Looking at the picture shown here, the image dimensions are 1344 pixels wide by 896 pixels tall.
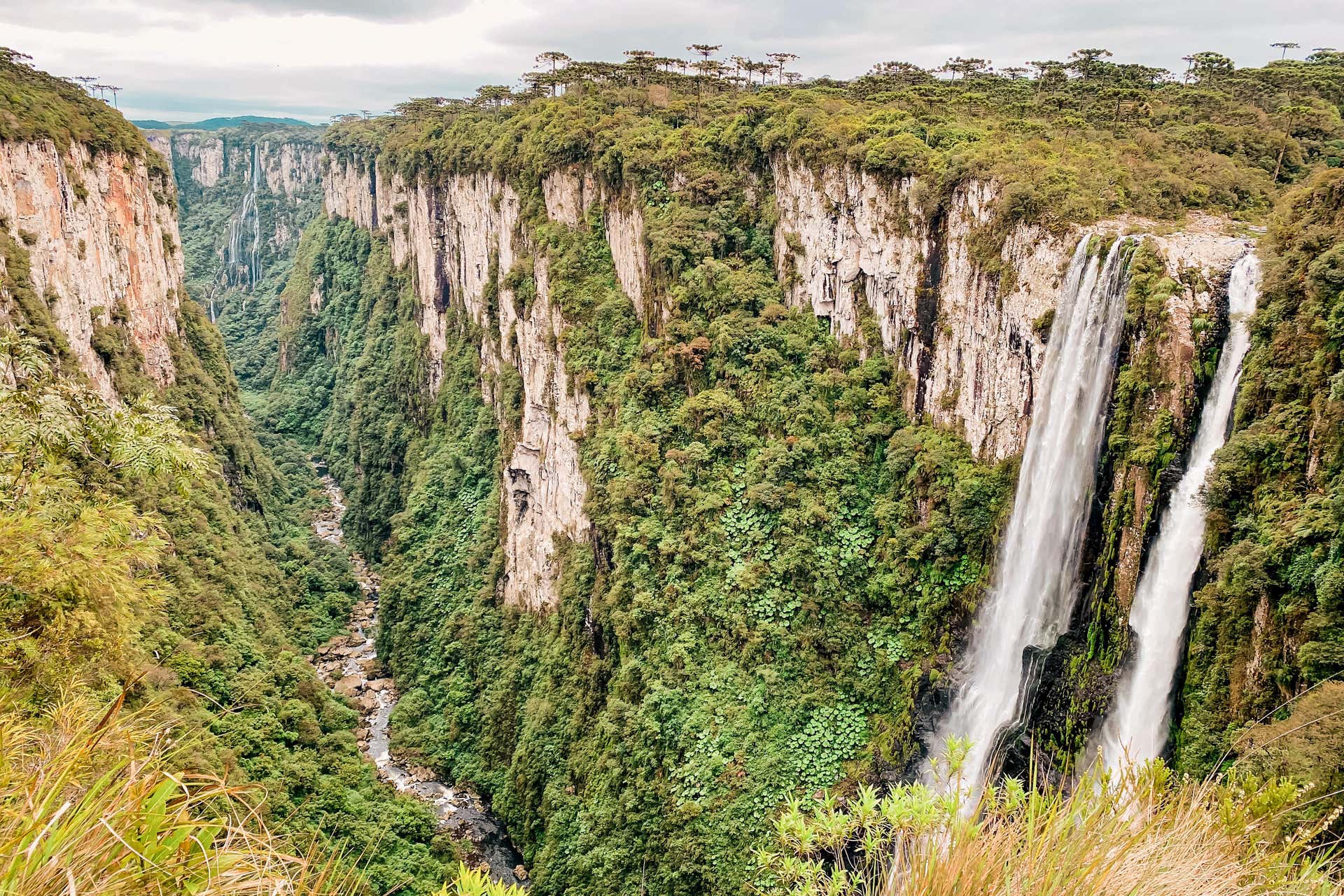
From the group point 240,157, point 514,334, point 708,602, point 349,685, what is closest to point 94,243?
point 514,334

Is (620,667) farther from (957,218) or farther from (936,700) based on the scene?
(957,218)

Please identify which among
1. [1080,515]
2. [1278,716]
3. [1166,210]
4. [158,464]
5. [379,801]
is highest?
[1166,210]

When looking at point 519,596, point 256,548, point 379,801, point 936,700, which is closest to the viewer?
→ point 936,700

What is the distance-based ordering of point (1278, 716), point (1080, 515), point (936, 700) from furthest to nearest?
point (936, 700) → point (1080, 515) → point (1278, 716)

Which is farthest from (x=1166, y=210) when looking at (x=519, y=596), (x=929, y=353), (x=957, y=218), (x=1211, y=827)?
(x=519, y=596)

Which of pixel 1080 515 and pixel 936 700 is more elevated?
pixel 1080 515

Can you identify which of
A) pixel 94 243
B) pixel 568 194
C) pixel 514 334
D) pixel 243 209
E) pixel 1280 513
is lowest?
pixel 1280 513

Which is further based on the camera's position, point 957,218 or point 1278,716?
point 957,218

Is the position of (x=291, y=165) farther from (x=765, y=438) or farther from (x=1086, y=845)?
(x=1086, y=845)
